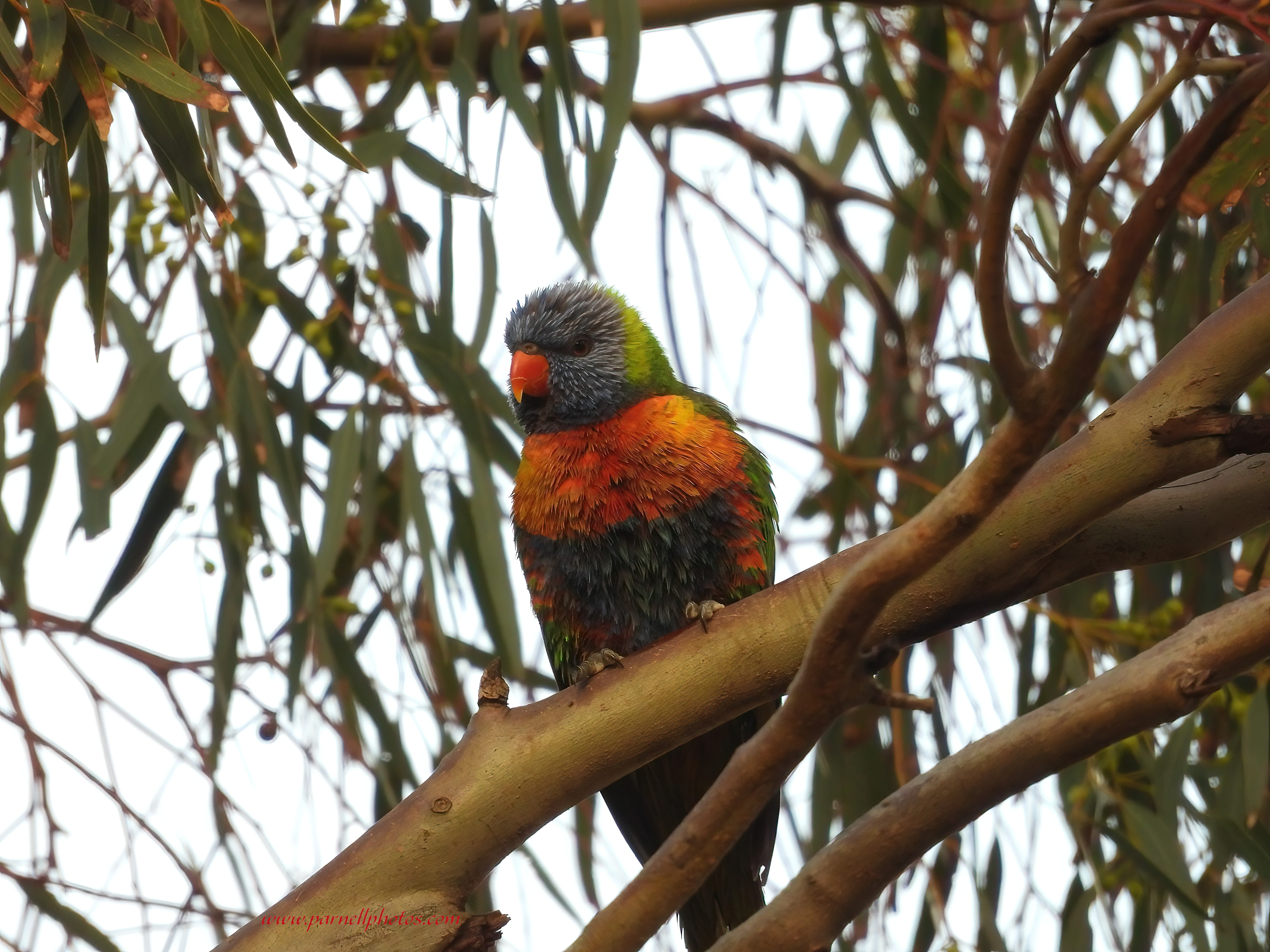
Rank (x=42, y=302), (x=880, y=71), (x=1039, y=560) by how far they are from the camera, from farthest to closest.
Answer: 1. (x=880, y=71)
2. (x=42, y=302)
3. (x=1039, y=560)

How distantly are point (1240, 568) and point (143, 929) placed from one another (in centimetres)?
221

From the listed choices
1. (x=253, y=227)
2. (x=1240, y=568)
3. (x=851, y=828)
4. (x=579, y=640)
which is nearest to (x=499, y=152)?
(x=253, y=227)

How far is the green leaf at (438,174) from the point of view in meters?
2.36

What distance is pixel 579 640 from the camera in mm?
2375

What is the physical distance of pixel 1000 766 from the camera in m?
1.28

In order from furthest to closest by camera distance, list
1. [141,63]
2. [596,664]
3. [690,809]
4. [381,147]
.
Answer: [381,147], [690,809], [596,664], [141,63]

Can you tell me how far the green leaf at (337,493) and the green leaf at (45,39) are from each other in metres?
1.09

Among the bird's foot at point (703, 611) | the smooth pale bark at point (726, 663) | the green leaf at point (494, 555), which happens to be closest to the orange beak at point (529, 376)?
the green leaf at point (494, 555)

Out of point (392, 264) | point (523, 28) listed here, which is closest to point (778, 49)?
point (523, 28)

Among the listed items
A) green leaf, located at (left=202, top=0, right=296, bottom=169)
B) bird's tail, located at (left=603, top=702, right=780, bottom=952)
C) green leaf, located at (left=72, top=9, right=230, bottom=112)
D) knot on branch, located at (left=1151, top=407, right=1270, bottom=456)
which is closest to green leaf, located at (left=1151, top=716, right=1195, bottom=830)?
bird's tail, located at (left=603, top=702, right=780, bottom=952)

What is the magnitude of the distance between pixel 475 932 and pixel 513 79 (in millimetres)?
1581

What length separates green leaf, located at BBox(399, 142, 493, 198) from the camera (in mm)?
2357

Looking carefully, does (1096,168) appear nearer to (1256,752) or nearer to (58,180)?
(58,180)

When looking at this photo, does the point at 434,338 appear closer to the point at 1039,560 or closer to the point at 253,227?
the point at 253,227
